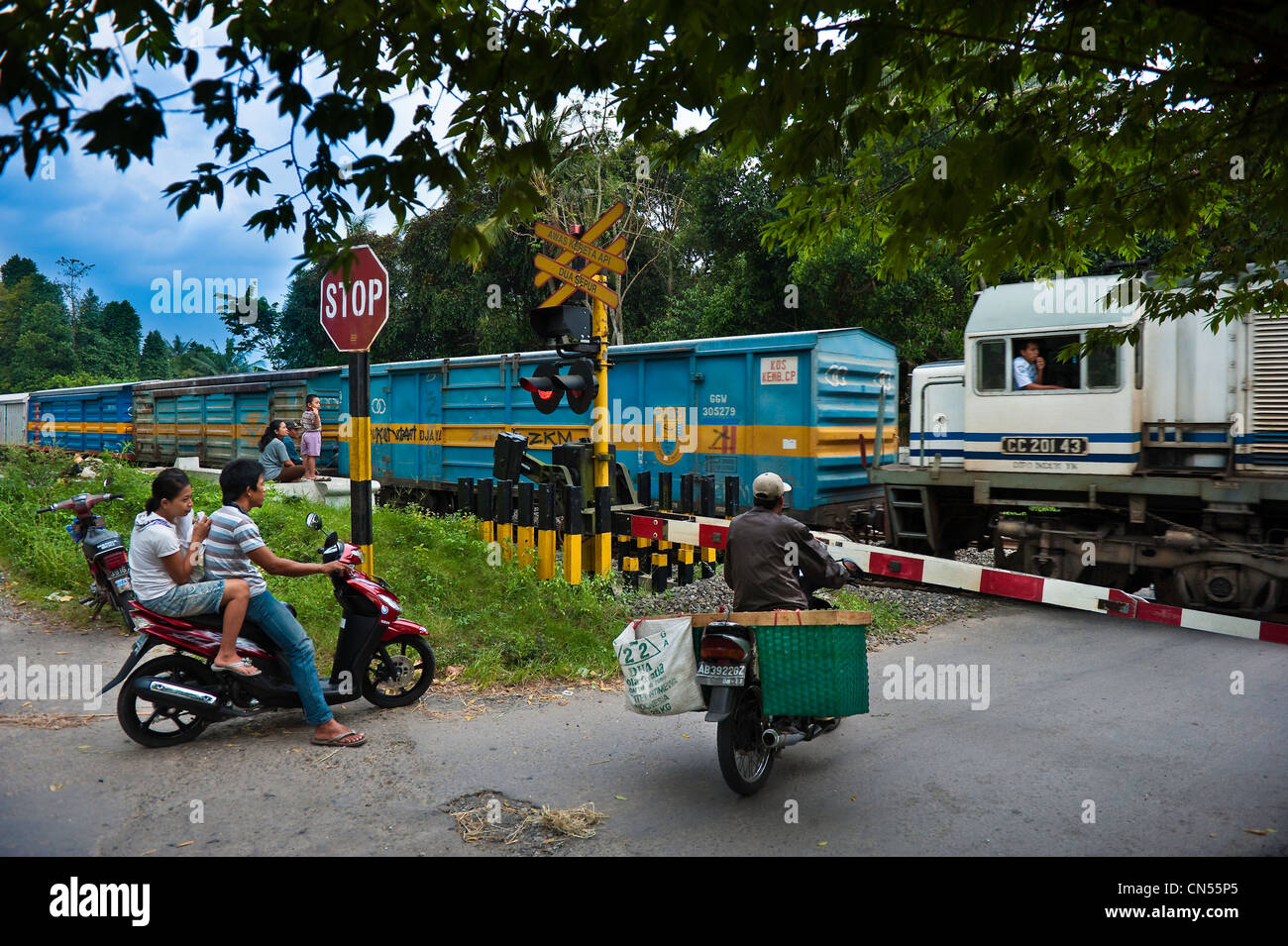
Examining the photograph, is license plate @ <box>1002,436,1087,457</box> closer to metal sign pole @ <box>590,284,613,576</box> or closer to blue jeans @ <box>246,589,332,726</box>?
metal sign pole @ <box>590,284,613,576</box>

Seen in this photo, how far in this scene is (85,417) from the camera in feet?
87.4

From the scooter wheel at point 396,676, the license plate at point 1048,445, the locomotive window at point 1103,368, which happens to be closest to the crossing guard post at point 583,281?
the scooter wheel at point 396,676

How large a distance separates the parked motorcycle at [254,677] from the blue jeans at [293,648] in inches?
5.3

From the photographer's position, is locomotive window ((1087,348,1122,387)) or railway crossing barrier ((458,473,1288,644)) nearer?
railway crossing barrier ((458,473,1288,644))

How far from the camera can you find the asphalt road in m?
3.78

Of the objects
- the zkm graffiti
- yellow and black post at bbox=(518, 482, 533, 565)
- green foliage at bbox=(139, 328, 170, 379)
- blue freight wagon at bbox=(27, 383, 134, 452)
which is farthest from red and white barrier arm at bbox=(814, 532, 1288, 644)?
green foliage at bbox=(139, 328, 170, 379)

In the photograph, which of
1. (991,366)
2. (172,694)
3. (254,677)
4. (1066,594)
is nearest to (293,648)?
(254,677)

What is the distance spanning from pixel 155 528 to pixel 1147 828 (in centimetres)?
501

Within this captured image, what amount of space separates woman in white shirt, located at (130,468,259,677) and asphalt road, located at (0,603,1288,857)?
0.57m

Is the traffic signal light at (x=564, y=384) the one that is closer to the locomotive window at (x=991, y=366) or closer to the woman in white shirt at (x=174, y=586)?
the woman in white shirt at (x=174, y=586)

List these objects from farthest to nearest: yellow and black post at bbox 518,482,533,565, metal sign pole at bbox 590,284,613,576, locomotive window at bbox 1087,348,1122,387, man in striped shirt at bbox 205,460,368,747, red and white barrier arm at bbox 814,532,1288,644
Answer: locomotive window at bbox 1087,348,1122,387
yellow and black post at bbox 518,482,533,565
metal sign pole at bbox 590,284,613,576
man in striped shirt at bbox 205,460,368,747
red and white barrier arm at bbox 814,532,1288,644

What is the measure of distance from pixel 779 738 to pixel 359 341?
12.1 feet
